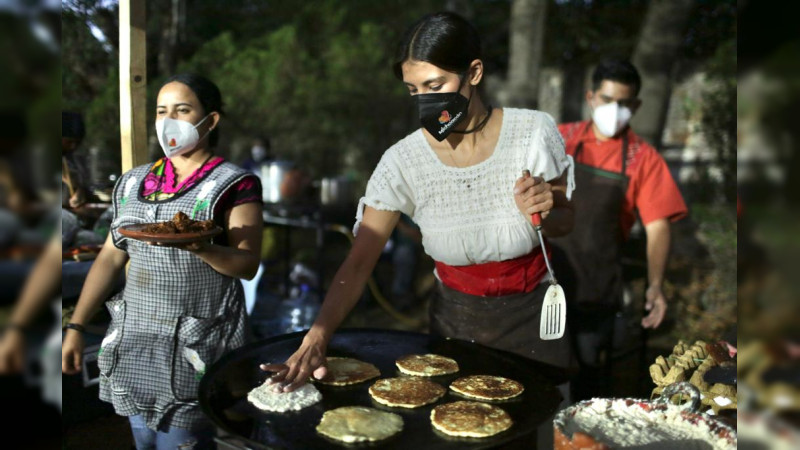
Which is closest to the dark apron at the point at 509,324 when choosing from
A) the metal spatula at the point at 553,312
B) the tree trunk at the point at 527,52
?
the metal spatula at the point at 553,312

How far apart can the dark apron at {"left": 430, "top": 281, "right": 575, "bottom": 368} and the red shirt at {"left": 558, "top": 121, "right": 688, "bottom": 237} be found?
1.16 m

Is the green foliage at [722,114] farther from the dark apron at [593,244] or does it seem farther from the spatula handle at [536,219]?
the spatula handle at [536,219]

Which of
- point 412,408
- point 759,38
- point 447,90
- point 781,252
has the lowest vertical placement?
point 412,408

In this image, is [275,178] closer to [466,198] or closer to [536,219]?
[466,198]

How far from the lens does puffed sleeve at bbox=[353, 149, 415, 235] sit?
2416 mm

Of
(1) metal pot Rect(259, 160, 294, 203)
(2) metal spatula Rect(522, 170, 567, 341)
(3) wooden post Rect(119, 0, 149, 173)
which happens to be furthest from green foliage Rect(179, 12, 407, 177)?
(2) metal spatula Rect(522, 170, 567, 341)

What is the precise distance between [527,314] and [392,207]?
0.68m

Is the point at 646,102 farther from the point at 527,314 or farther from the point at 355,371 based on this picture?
the point at 355,371

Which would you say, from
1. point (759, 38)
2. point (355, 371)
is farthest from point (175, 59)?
point (759, 38)

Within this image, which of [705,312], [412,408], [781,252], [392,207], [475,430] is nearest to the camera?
[781,252]

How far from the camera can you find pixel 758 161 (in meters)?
0.81

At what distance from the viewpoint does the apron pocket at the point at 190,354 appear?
233 centimetres

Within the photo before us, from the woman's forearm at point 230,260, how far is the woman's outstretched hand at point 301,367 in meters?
0.37

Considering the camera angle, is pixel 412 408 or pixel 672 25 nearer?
pixel 412 408
